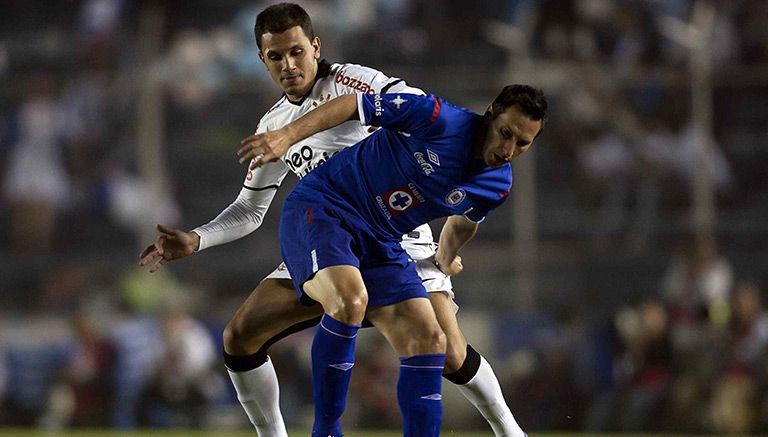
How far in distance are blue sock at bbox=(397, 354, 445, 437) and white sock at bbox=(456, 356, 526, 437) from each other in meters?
0.76

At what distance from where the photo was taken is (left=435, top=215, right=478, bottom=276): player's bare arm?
439 cm

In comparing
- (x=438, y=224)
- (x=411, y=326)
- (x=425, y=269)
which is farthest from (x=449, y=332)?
(x=438, y=224)

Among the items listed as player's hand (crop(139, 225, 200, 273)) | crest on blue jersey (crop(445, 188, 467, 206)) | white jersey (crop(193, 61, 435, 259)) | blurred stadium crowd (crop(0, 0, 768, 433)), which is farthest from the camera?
blurred stadium crowd (crop(0, 0, 768, 433))

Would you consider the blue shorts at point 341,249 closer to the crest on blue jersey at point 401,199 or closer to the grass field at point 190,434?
the crest on blue jersey at point 401,199

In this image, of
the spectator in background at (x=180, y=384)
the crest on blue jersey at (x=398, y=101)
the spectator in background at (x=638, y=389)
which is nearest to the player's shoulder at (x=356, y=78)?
the crest on blue jersey at (x=398, y=101)

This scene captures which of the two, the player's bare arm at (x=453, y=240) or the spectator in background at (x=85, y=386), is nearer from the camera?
the player's bare arm at (x=453, y=240)

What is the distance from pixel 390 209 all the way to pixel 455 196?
24 centimetres

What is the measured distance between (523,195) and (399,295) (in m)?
4.16

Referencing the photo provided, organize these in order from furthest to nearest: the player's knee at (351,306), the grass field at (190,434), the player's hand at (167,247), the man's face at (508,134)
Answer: the grass field at (190,434), the player's hand at (167,247), the man's face at (508,134), the player's knee at (351,306)

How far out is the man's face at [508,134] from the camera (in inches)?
149

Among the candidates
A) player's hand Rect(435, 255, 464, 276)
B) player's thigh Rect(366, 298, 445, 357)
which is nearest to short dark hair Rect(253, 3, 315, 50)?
player's hand Rect(435, 255, 464, 276)

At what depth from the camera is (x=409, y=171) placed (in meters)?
3.98

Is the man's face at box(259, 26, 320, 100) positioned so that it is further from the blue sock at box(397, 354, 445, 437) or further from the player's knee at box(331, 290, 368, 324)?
the blue sock at box(397, 354, 445, 437)

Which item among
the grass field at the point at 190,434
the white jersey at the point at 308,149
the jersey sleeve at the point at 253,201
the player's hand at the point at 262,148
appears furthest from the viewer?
the grass field at the point at 190,434
